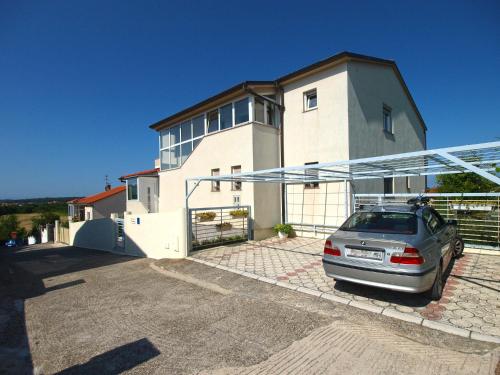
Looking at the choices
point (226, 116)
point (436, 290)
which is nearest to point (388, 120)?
point (226, 116)

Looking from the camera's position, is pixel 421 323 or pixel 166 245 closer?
pixel 421 323

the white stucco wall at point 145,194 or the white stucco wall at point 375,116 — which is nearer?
the white stucco wall at point 375,116

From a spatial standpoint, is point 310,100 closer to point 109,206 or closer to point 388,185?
point 388,185

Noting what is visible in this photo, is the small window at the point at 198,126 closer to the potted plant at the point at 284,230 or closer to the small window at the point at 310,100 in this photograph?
the small window at the point at 310,100

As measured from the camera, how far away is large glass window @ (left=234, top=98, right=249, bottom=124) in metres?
11.9

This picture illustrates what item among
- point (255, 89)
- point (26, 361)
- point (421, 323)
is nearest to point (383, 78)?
point (255, 89)

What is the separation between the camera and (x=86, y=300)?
17.0 feet

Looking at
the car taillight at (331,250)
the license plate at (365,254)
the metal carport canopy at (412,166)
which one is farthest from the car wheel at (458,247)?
the car taillight at (331,250)

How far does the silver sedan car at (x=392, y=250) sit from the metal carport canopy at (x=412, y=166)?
3.45ft

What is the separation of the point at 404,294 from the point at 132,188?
2024cm

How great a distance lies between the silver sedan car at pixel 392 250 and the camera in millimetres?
4008

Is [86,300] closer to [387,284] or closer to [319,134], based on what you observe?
[387,284]

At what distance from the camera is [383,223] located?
15.7 feet

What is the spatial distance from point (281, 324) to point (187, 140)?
12.9 meters
